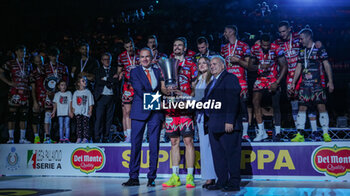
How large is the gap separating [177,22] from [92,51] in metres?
2.81

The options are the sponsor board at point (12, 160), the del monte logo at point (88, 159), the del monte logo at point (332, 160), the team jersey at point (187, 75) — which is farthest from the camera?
the sponsor board at point (12, 160)

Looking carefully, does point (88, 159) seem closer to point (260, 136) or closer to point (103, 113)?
point (103, 113)

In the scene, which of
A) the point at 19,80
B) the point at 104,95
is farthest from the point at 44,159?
the point at 19,80

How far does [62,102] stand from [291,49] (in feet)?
14.0

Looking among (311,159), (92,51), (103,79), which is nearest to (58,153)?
(103,79)

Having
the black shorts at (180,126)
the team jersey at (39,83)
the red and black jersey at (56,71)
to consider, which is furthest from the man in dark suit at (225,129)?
the team jersey at (39,83)

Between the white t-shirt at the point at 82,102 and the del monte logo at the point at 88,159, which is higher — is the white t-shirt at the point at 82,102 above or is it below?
above

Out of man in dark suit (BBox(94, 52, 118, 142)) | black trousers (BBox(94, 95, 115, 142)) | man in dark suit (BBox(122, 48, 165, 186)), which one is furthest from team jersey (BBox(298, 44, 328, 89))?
black trousers (BBox(94, 95, 115, 142))

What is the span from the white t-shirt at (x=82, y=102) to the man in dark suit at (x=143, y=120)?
219 centimetres

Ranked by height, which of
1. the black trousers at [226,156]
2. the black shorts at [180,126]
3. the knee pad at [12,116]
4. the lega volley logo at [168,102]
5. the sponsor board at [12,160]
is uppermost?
the lega volley logo at [168,102]

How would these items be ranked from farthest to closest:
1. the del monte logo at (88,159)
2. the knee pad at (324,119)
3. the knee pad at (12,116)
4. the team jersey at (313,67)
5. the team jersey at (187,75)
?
the knee pad at (12,116), the del monte logo at (88,159), the team jersey at (313,67), the knee pad at (324,119), the team jersey at (187,75)

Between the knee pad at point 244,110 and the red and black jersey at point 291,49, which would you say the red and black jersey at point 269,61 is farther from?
the knee pad at point 244,110

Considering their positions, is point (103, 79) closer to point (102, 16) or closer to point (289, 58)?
point (289, 58)

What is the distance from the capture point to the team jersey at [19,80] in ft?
22.6
